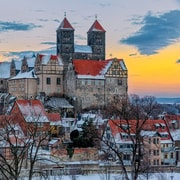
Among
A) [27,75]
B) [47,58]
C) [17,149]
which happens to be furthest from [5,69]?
[17,149]

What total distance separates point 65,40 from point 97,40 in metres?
7.03

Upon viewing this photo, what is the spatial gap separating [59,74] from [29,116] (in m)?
29.6

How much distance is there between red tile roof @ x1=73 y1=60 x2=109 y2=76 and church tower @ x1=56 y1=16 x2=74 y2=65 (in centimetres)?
596

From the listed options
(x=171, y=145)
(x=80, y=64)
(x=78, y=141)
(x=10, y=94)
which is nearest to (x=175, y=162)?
(x=171, y=145)

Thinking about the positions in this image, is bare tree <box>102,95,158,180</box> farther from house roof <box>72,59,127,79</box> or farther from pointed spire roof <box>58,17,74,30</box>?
pointed spire roof <box>58,17,74,30</box>

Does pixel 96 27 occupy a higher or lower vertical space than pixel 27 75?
higher

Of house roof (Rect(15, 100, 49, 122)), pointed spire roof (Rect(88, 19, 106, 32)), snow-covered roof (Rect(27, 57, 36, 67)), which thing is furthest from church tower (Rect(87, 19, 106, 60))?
house roof (Rect(15, 100, 49, 122))

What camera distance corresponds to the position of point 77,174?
130ft

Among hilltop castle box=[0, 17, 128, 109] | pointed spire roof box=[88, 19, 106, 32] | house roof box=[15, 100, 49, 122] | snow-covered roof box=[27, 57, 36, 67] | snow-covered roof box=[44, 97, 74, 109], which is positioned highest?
pointed spire roof box=[88, 19, 106, 32]

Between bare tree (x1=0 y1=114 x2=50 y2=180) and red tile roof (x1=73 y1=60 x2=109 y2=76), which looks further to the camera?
red tile roof (x1=73 y1=60 x2=109 y2=76)

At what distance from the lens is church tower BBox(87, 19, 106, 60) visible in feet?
312

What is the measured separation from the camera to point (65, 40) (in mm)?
91625

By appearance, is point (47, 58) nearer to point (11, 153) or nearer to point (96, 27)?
point (96, 27)

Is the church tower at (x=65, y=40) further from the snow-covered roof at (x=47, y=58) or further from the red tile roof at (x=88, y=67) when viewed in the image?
the red tile roof at (x=88, y=67)
